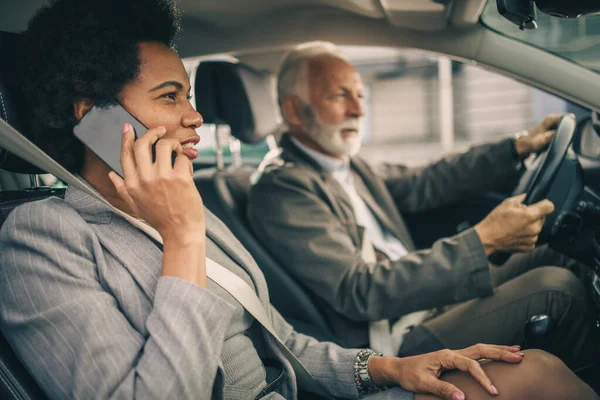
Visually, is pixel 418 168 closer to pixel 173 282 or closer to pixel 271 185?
pixel 271 185

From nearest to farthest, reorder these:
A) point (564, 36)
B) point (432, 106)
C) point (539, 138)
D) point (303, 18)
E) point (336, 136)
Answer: point (564, 36) → point (303, 18) → point (539, 138) → point (336, 136) → point (432, 106)

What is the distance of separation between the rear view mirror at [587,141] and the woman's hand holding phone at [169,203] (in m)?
1.55

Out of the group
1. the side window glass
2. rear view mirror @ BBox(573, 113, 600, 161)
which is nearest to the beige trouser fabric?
rear view mirror @ BBox(573, 113, 600, 161)

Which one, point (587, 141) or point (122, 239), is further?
point (587, 141)

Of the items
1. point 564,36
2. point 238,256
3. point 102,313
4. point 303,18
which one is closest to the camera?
point 102,313

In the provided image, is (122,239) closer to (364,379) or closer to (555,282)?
(364,379)

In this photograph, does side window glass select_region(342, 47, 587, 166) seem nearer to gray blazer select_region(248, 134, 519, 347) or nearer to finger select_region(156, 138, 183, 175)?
gray blazer select_region(248, 134, 519, 347)

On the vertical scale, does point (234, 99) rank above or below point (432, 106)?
above

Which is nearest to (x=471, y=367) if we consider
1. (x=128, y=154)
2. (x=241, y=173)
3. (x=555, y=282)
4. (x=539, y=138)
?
(x=555, y=282)

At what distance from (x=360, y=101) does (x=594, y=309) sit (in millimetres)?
1047

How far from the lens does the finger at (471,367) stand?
3.58ft

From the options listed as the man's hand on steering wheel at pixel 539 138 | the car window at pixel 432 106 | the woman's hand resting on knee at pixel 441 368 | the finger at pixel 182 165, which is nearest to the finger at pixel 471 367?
the woman's hand resting on knee at pixel 441 368

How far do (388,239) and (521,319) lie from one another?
64 cm

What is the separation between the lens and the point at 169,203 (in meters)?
0.98
